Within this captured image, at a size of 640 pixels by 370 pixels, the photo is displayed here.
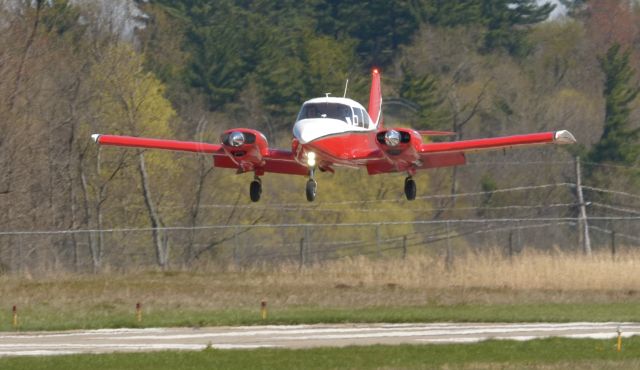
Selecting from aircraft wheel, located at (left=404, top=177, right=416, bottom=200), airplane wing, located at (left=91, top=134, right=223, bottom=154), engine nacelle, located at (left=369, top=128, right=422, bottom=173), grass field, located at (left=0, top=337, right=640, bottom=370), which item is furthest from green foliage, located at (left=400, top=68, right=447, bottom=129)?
grass field, located at (left=0, top=337, right=640, bottom=370)

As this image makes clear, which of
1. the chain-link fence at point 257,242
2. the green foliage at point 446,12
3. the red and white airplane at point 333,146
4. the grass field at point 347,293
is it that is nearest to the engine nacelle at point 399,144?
the red and white airplane at point 333,146

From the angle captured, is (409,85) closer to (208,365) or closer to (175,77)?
(175,77)

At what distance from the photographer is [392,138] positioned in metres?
32.0

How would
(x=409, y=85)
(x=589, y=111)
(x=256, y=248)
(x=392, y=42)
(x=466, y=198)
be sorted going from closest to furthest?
(x=256, y=248), (x=466, y=198), (x=409, y=85), (x=589, y=111), (x=392, y=42)

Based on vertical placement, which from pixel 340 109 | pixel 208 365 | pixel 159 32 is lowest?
pixel 208 365

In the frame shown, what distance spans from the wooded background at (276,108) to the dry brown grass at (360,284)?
2.89 meters

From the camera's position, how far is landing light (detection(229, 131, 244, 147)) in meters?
31.2

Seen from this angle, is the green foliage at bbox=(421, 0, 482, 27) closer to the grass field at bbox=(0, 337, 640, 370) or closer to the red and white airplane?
the red and white airplane

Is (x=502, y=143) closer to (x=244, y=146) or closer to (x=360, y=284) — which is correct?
(x=244, y=146)

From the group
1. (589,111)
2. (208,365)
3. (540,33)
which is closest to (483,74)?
(589,111)

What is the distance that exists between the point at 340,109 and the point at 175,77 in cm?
5603

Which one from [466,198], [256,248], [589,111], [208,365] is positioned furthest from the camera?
[589,111]

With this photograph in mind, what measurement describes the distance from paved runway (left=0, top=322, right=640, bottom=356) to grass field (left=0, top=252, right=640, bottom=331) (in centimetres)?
123

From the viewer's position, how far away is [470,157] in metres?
76.6
